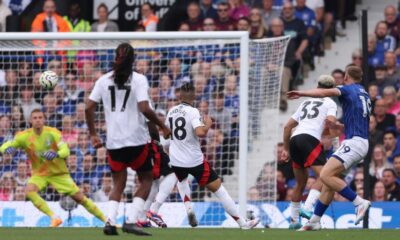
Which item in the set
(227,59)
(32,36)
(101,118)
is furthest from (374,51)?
(32,36)

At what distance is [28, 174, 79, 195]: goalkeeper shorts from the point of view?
19.6m

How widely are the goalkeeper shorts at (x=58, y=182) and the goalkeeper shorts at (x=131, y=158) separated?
430cm

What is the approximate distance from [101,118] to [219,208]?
8.47 ft

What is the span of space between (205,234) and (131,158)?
4.86 ft

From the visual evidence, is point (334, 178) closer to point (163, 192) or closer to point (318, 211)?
point (318, 211)

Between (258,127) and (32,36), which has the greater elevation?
(32,36)

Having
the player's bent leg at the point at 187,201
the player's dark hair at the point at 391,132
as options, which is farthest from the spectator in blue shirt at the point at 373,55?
the player's bent leg at the point at 187,201

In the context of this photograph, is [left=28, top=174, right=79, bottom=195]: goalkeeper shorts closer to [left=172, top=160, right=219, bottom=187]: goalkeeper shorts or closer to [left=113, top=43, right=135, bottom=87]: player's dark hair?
[left=172, top=160, right=219, bottom=187]: goalkeeper shorts

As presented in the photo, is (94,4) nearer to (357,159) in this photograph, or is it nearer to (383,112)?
(383,112)

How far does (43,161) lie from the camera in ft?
65.3

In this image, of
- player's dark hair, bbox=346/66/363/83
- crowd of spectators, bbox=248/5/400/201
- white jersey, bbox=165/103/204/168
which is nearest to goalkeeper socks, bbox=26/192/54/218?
white jersey, bbox=165/103/204/168

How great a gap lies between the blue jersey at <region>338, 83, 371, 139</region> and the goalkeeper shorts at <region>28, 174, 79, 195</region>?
4996 millimetres

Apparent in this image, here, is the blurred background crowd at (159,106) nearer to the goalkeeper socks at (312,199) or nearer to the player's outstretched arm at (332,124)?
the player's outstretched arm at (332,124)

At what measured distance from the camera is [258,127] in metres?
21.1
